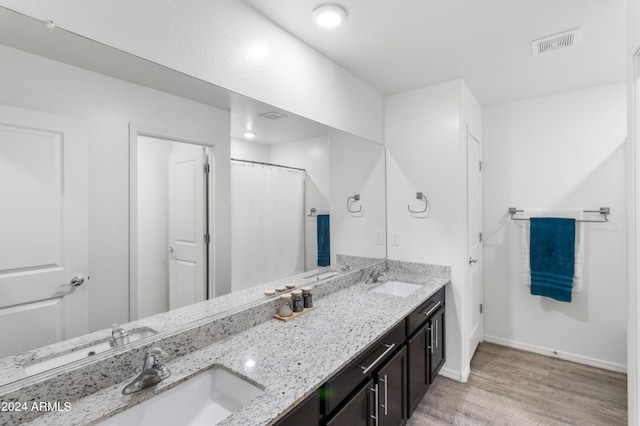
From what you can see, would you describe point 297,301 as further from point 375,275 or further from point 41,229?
point 41,229

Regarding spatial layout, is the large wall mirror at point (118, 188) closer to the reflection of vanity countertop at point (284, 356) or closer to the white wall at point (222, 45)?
the white wall at point (222, 45)

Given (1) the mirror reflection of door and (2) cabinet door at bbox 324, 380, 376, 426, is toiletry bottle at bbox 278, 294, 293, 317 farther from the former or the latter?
(2) cabinet door at bbox 324, 380, 376, 426

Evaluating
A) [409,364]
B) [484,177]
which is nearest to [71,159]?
[409,364]

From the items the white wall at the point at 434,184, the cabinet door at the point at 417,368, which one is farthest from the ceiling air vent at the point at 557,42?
the cabinet door at the point at 417,368

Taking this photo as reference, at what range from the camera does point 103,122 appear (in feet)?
3.58

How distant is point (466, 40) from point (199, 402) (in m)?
2.38

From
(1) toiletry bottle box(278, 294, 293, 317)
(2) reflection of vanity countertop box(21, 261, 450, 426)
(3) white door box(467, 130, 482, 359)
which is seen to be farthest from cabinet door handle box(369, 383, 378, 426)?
(3) white door box(467, 130, 482, 359)

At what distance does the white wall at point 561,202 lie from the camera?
2.68 m

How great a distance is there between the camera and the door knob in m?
1.05

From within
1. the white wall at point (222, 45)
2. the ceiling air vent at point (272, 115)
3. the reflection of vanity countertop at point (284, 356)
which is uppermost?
the white wall at point (222, 45)

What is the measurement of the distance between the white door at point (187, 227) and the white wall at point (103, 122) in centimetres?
16

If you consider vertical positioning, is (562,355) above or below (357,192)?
below

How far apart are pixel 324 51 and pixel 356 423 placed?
211 centimetres

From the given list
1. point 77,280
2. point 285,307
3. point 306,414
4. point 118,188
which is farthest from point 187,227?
point 306,414
